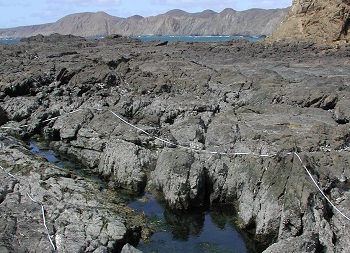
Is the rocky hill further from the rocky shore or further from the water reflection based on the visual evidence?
the water reflection

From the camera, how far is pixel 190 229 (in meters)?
15.4

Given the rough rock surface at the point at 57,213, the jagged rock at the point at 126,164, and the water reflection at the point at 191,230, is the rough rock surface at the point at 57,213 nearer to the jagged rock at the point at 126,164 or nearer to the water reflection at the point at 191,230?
the water reflection at the point at 191,230

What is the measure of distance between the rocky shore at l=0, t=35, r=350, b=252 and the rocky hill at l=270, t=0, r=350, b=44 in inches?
301

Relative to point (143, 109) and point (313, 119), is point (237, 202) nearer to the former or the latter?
point (313, 119)

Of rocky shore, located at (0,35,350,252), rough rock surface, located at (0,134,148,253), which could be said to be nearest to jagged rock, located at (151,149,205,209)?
rocky shore, located at (0,35,350,252)

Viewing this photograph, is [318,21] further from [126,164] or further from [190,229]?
[190,229]

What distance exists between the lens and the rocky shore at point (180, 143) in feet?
44.3

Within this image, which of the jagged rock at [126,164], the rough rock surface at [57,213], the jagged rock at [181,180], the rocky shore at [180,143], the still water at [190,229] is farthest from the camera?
the jagged rock at [126,164]

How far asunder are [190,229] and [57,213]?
487 centimetres

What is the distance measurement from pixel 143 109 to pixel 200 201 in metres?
8.69

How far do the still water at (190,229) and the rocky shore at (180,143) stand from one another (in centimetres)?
49

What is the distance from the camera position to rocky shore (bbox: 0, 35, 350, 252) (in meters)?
13.5

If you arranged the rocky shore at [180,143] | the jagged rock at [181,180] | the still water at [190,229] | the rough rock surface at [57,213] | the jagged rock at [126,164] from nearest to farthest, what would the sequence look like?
the rough rock surface at [57,213], the rocky shore at [180,143], the still water at [190,229], the jagged rock at [181,180], the jagged rock at [126,164]

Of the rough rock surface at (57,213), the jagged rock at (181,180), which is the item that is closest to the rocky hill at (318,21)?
the jagged rock at (181,180)
